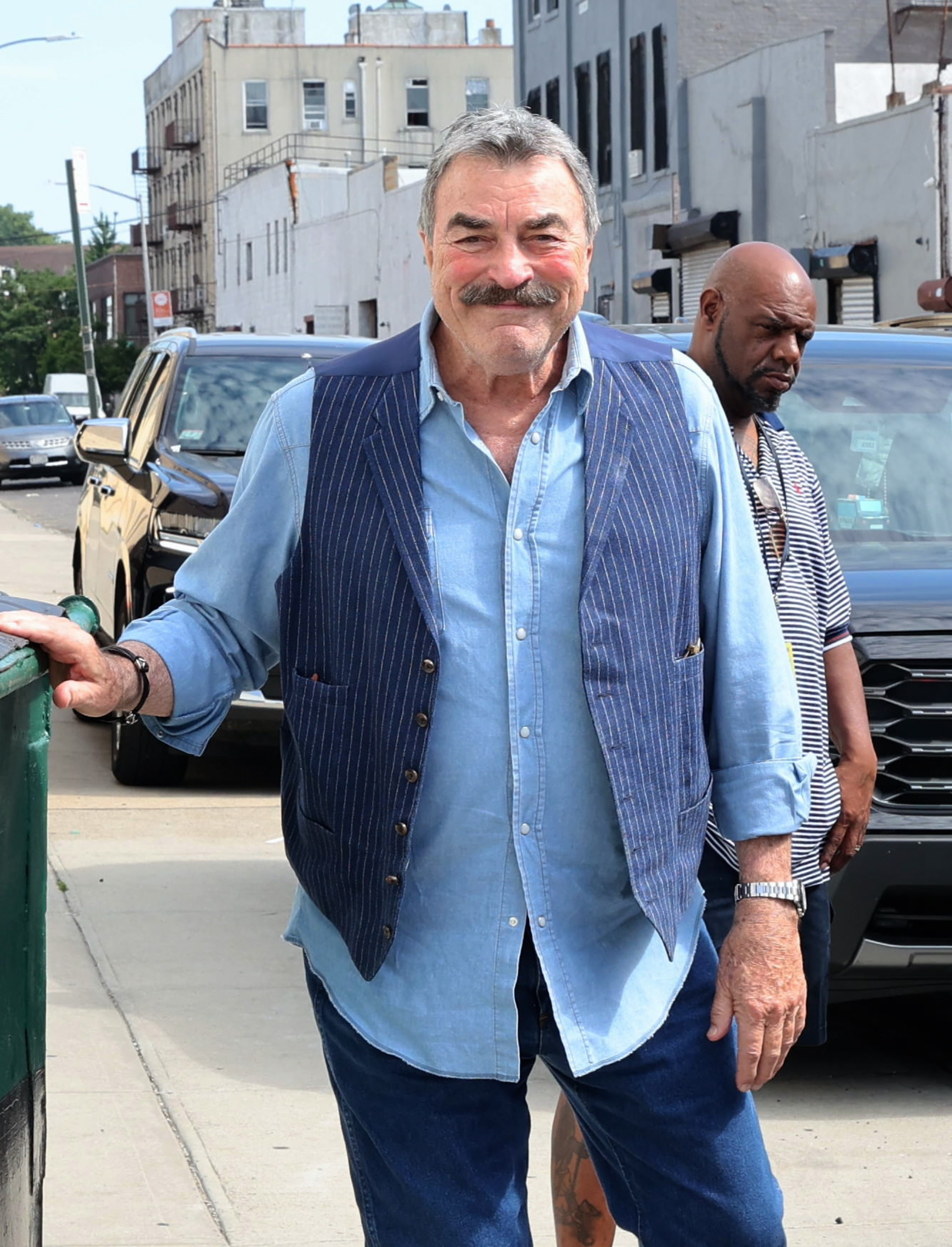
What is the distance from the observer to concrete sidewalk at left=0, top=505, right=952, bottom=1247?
4254mm

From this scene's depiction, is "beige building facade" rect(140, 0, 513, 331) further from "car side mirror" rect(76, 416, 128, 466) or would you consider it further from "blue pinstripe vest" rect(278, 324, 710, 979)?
"blue pinstripe vest" rect(278, 324, 710, 979)

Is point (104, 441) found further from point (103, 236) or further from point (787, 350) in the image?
point (103, 236)

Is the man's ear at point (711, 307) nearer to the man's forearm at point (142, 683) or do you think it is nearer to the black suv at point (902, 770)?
the black suv at point (902, 770)

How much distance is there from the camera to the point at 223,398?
963cm

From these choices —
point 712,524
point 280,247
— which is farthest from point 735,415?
point 280,247

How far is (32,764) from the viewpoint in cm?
286

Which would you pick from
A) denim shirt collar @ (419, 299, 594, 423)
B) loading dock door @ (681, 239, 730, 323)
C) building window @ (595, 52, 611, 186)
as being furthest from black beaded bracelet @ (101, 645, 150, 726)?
building window @ (595, 52, 611, 186)

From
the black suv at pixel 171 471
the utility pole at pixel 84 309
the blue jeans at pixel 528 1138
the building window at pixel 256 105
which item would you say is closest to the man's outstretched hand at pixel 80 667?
the blue jeans at pixel 528 1138

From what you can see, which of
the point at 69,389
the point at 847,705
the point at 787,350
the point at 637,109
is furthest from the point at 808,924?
Answer: the point at 69,389

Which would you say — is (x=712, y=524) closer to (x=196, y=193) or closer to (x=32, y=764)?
(x=32, y=764)

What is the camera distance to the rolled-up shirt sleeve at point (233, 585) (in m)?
2.82

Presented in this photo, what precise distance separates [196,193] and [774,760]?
8230 centimetres

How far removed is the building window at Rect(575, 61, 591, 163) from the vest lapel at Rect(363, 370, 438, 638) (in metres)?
34.4

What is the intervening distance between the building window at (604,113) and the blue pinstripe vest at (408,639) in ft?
110
